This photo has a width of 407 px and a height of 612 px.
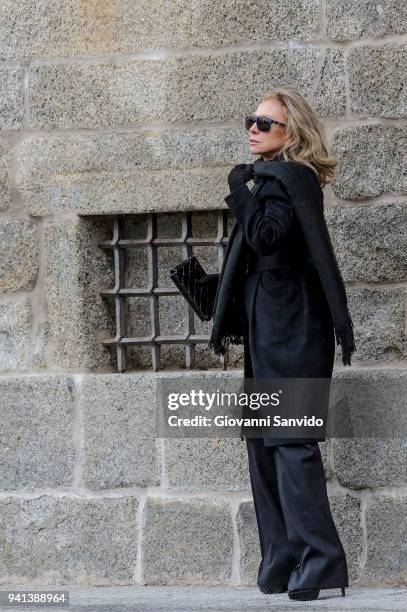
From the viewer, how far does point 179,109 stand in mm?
5293

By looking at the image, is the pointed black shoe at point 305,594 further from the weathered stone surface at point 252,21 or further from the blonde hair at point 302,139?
the weathered stone surface at point 252,21

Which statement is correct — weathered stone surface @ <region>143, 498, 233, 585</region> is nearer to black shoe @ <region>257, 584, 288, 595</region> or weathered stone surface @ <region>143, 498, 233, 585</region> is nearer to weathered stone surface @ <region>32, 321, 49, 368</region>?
black shoe @ <region>257, 584, 288, 595</region>

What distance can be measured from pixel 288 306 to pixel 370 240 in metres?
0.84

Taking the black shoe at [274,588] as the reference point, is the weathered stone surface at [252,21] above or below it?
above

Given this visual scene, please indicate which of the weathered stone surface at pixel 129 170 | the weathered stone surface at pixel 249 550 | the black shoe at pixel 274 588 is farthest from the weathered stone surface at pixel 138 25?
the black shoe at pixel 274 588

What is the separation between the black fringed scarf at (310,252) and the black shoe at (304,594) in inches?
29.0

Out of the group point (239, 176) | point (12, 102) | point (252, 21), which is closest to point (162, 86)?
point (252, 21)

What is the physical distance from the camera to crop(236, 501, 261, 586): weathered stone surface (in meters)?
5.11

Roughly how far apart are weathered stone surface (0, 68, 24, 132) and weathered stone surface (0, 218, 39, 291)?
0.38m

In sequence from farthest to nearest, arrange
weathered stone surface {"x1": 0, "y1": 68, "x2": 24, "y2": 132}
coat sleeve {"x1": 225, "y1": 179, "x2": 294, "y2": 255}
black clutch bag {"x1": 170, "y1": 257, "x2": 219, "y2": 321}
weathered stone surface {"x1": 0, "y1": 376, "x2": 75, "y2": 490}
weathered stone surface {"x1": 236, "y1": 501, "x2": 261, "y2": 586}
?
weathered stone surface {"x1": 0, "y1": 68, "x2": 24, "y2": 132}
weathered stone surface {"x1": 0, "y1": 376, "x2": 75, "y2": 490}
weathered stone surface {"x1": 236, "y1": 501, "x2": 261, "y2": 586}
black clutch bag {"x1": 170, "y1": 257, "x2": 219, "y2": 321}
coat sleeve {"x1": 225, "y1": 179, "x2": 294, "y2": 255}

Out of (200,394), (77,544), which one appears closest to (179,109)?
(200,394)

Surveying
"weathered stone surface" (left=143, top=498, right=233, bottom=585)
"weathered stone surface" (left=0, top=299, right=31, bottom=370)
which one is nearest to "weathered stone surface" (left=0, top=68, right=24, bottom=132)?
"weathered stone surface" (left=0, top=299, right=31, bottom=370)

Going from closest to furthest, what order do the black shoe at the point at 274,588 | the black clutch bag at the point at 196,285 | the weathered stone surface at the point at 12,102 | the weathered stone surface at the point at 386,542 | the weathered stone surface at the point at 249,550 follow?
the black shoe at the point at 274,588, the black clutch bag at the point at 196,285, the weathered stone surface at the point at 386,542, the weathered stone surface at the point at 249,550, the weathered stone surface at the point at 12,102

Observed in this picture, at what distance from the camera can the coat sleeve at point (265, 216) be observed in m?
4.26
